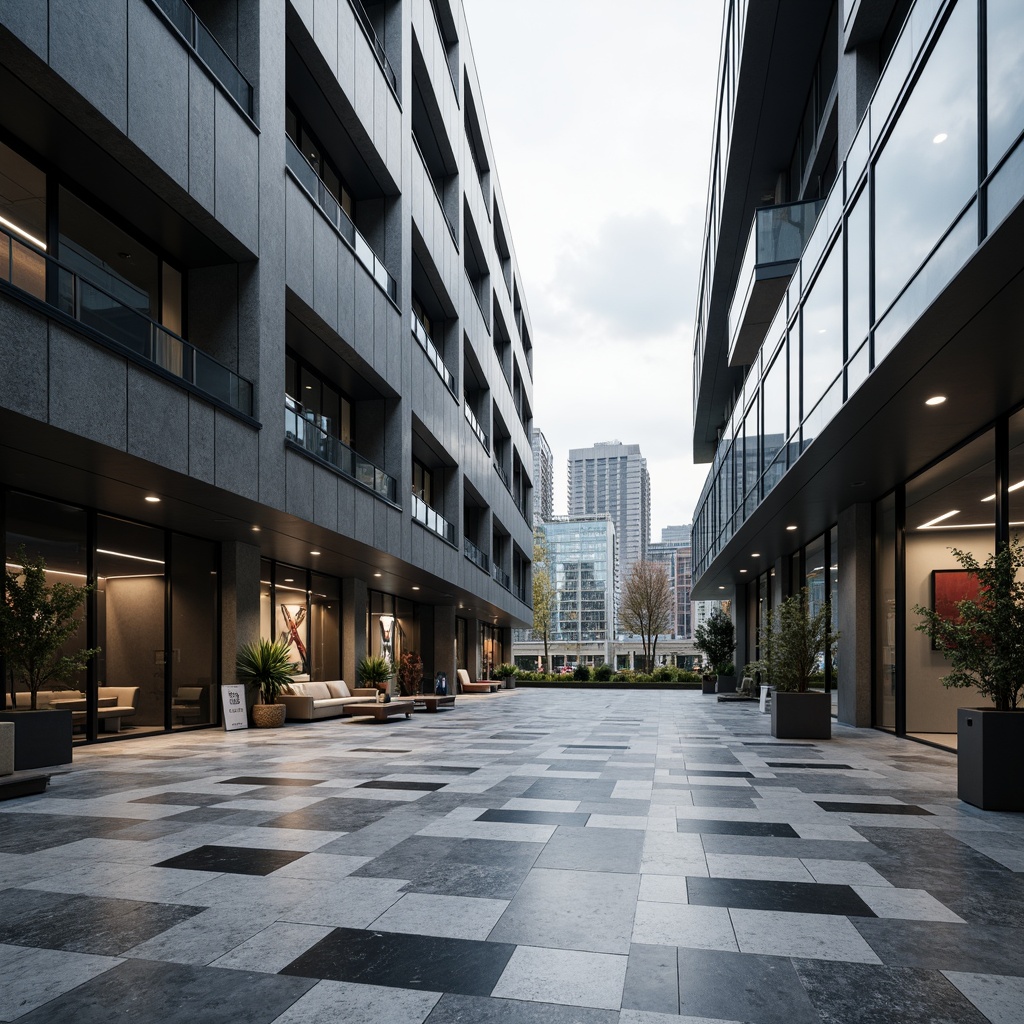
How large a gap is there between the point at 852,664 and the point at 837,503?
329 cm

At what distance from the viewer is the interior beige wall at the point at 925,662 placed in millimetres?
14570

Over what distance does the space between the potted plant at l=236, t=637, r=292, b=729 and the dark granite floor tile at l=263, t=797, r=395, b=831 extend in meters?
9.82

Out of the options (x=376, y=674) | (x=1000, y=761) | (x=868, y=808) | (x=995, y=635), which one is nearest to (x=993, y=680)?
(x=995, y=635)

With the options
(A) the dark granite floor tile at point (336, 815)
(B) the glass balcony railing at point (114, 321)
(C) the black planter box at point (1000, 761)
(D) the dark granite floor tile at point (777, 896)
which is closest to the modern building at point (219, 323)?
(B) the glass balcony railing at point (114, 321)

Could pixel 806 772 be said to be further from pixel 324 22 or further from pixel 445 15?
pixel 445 15

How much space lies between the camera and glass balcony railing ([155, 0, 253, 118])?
12086mm

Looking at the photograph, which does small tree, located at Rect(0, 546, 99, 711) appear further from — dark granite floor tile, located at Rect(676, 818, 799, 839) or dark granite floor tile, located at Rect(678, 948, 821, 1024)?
dark granite floor tile, located at Rect(678, 948, 821, 1024)

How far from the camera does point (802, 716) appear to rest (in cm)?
1513

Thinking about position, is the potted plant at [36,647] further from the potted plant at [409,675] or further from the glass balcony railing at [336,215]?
the potted plant at [409,675]

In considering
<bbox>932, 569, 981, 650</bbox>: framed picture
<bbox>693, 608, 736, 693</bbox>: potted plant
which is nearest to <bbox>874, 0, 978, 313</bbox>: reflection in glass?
<bbox>932, 569, 981, 650</bbox>: framed picture

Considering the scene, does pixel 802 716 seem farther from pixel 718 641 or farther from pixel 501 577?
pixel 501 577

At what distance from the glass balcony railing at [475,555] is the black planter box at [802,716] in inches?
664

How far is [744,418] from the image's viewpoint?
22094 mm

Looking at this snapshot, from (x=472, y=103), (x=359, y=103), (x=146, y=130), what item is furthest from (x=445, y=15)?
(x=146, y=130)
